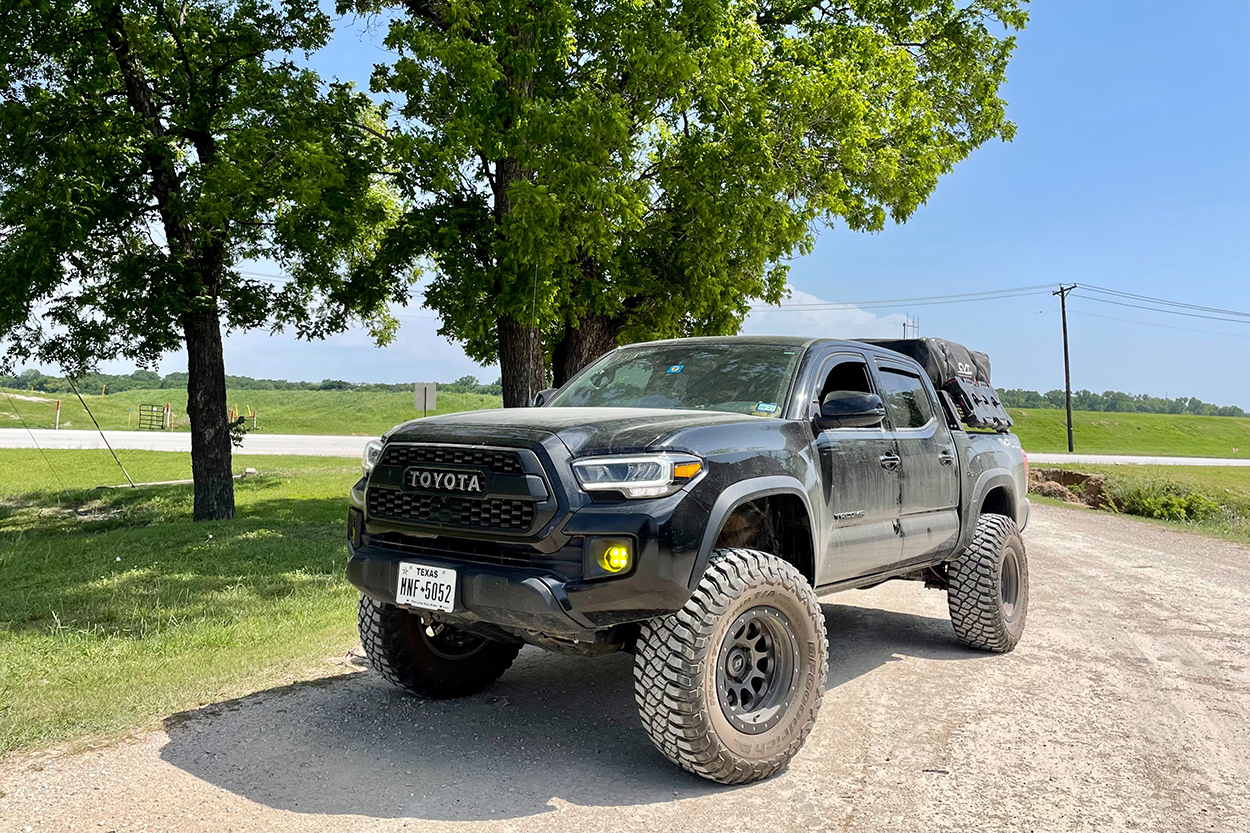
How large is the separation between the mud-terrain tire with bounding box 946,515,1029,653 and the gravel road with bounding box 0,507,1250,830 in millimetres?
178

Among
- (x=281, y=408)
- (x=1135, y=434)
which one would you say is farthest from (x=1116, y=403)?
(x=281, y=408)

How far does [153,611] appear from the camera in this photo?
7.96m

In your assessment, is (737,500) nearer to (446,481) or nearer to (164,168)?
(446,481)

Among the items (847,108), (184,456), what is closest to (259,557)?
(847,108)

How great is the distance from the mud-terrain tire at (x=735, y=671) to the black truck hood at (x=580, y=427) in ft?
2.08

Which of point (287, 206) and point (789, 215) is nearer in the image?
point (789, 215)

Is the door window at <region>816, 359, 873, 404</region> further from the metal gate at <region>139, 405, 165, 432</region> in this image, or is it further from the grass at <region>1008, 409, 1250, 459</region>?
the metal gate at <region>139, 405, 165, 432</region>

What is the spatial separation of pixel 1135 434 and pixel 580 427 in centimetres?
8250

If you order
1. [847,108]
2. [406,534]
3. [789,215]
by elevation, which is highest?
[847,108]

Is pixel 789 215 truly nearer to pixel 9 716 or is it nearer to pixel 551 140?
pixel 551 140

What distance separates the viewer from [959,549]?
655 centimetres

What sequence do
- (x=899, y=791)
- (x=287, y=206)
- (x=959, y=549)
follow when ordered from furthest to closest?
(x=287, y=206) → (x=959, y=549) → (x=899, y=791)

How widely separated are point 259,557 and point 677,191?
7621 millimetres

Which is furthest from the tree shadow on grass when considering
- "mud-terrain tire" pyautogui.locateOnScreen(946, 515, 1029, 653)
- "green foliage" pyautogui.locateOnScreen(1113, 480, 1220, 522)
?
"green foliage" pyautogui.locateOnScreen(1113, 480, 1220, 522)
